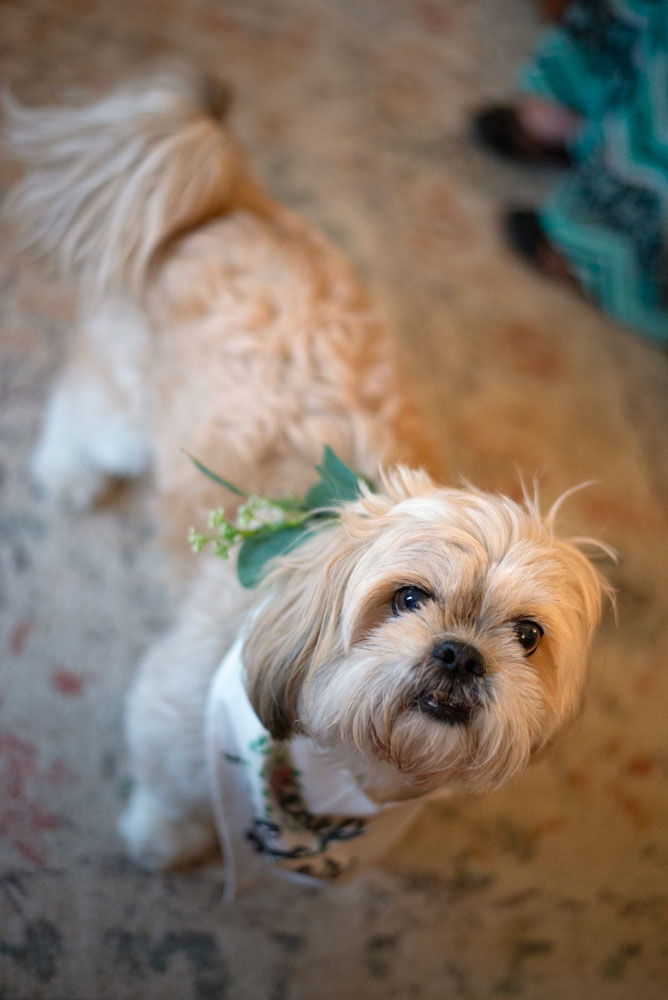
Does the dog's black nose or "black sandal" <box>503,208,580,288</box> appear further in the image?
"black sandal" <box>503,208,580,288</box>

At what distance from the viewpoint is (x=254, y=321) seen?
4.14 ft

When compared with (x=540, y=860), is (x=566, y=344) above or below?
above

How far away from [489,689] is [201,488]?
64cm

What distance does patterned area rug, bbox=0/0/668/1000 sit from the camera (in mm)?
1324

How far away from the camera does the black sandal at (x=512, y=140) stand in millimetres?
2691

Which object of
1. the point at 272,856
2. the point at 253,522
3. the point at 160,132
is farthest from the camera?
the point at 160,132

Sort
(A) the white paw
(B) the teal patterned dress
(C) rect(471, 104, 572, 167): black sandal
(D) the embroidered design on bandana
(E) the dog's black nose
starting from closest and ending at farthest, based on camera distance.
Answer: (E) the dog's black nose → (D) the embroidered design on bandana → (A) the white paw → (B) the teal patterned dress → (C) rect(471, 104, 572, 167): black sandal

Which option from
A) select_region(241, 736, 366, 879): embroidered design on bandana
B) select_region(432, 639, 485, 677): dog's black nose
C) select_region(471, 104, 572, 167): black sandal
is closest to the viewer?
select_region(432, 639, 485, 677): dog's black nose

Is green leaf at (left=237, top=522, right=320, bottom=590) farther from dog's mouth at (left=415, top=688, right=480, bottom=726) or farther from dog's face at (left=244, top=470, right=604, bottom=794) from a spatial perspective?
dog's mouth at (left=415, top=688, right=480, bottom=726)

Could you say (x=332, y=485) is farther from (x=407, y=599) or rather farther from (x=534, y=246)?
(x=534, y=246)

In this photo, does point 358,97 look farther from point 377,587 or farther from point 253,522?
point 377,587

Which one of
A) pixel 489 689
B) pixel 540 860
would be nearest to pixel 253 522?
pixel 489 689

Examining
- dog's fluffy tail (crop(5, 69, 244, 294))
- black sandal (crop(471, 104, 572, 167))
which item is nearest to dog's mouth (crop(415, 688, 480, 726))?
dog's fluffy tail (crop(5, 69, 244, 294))

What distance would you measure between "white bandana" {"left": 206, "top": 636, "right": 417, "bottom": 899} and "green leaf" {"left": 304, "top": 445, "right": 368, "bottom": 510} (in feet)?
0.77
